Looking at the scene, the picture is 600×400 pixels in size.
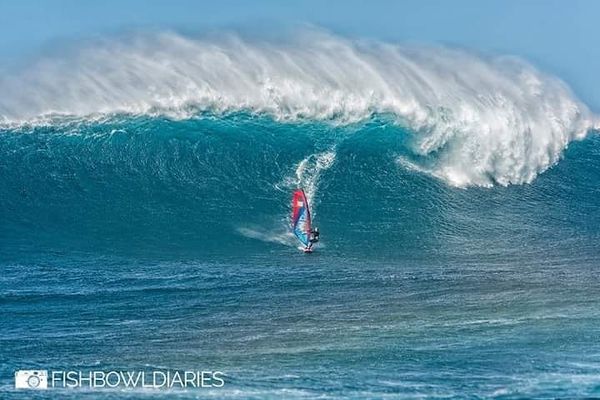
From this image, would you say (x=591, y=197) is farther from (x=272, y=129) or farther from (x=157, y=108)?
(x=157, y=108)

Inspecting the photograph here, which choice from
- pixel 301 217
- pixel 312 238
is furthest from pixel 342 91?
pixel 312 238

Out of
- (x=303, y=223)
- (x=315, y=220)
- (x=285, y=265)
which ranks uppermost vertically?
(x=315, y=220)

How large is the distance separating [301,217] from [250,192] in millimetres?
2779

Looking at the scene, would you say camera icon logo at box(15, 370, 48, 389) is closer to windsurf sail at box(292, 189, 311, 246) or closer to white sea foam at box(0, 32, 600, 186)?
windsurf sail at box(292, 189, 311, 246)

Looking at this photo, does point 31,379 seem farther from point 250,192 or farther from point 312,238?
point 250,192

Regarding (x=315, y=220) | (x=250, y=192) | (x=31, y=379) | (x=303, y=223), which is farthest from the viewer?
(x=250, y=192)

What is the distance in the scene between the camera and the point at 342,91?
A: 109 ft

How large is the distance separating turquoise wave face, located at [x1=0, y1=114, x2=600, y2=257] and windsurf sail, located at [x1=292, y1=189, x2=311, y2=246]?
1.17ft

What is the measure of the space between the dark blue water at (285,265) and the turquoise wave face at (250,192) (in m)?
0.07

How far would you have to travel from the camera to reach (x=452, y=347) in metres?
18.7

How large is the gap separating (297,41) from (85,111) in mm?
8255

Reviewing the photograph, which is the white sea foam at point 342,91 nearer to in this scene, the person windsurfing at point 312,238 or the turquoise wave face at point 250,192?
the turquoise wave face at point 250,192

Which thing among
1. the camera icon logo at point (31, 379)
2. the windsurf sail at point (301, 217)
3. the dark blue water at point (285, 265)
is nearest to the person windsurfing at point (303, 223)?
the windsurf sail at point (301, 217)

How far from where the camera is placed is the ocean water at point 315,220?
59.7 ft
